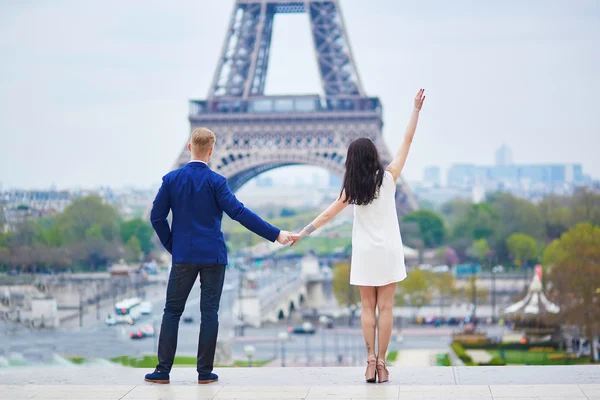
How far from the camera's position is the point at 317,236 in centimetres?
9106

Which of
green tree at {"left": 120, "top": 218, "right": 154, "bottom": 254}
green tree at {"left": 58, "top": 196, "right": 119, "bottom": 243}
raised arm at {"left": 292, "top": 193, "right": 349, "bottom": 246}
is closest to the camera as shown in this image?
raised arm at {"left": 292, "top": 193, "right": 349, "bottom": 246}

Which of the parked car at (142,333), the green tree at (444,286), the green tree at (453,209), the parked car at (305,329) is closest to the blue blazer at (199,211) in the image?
the parked car at (142,333)

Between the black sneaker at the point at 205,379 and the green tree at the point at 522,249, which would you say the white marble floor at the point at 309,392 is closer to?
the black sneaker at the point at 205,379

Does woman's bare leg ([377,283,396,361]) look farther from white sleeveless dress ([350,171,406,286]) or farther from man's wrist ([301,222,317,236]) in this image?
man's wrist ([301,222,317,236])

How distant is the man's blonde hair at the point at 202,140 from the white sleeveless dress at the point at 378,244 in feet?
3.57

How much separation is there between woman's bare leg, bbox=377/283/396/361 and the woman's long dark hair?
2.00 feet

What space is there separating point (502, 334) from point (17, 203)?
55.5ft

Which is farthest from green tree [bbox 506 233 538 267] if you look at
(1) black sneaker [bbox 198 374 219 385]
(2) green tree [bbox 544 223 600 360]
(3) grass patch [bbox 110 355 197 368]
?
(1) black sneaker [bbox 198 374 219 385]

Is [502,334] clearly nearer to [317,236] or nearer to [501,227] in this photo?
[501,227]

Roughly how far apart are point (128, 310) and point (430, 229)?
33.0 meters

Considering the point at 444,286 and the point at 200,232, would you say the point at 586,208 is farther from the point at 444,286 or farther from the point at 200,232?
the point at 200,232

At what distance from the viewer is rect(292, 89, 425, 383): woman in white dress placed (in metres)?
7.57

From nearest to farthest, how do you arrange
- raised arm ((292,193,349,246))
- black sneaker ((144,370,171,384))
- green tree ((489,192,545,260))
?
1. raised arm ((292,193,349,246))
2. black sneaker ((144,370,171,384))
3. green tree ((489,192,545,260))

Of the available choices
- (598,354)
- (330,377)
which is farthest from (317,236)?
(330,377)
